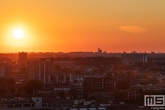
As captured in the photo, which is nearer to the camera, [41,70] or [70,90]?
[70,90]

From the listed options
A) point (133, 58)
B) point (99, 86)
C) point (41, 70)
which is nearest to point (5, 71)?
point (41, 70)

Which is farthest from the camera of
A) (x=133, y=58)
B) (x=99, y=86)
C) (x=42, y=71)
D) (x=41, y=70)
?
(x=133, y=58)

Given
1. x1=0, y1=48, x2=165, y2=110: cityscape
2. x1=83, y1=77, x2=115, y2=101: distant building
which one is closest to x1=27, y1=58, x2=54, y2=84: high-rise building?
x1=0, y1=48, x2=165, y2=110: cityscape

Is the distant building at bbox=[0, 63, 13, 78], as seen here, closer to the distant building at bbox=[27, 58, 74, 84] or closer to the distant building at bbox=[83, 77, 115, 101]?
the distant building at bbox=[27, 58, 74, 84]

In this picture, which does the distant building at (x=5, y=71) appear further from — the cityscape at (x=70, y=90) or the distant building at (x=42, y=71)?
the distant building at (x=42, y=71)

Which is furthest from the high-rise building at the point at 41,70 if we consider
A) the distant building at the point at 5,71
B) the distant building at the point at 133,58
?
the distant building at the point at 133,58

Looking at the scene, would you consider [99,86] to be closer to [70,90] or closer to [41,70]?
[70,90]

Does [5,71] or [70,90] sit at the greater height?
[5,71]

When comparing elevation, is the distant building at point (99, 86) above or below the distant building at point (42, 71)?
below

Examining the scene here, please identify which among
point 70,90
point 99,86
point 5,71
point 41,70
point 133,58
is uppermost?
point 133,58

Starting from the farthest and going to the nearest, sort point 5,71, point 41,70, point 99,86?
1. point 5,71
2. point 41,70
3. point 99,86

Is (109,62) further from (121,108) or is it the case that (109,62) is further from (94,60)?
(121,108)

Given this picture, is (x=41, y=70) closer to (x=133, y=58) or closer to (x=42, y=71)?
(x=42, y=71)

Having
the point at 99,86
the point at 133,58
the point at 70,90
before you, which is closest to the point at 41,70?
the point at 99,86
